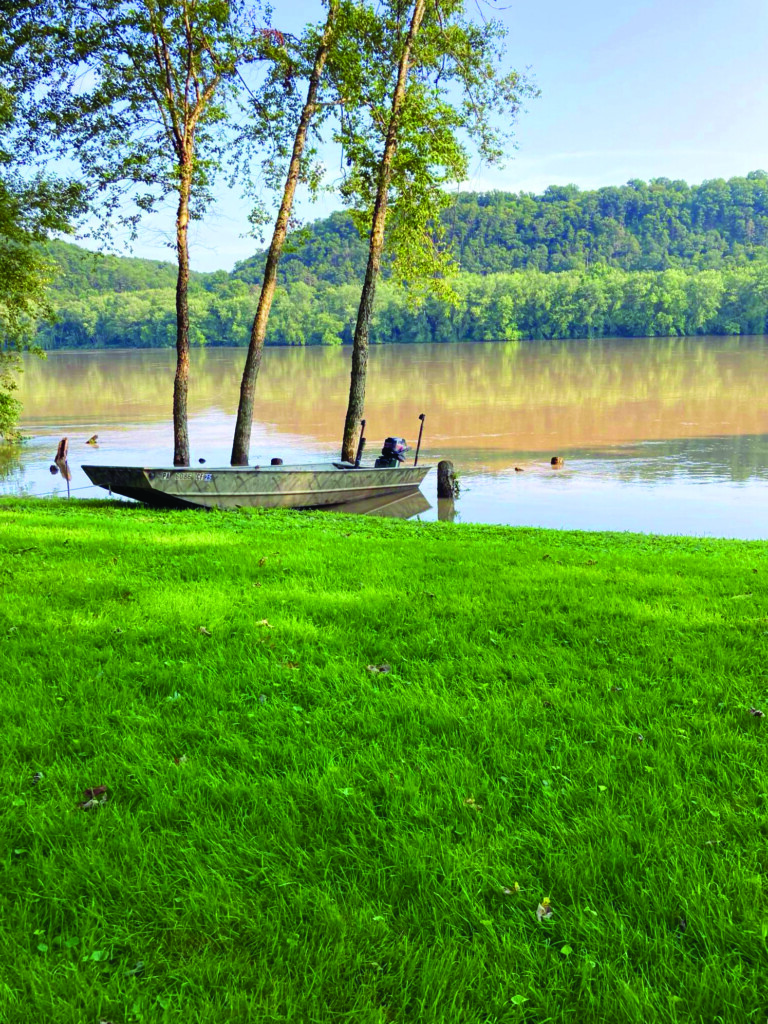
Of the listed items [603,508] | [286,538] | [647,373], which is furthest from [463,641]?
[647,373]

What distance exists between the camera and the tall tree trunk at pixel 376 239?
1666 centimetres

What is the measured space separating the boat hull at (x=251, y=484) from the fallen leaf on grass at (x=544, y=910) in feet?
39.1

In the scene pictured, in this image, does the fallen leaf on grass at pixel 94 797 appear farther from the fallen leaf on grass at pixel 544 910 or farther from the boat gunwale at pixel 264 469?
the boat gunwale at pixel 264 469

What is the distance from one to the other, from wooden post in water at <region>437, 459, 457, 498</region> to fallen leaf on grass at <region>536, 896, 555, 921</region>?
15587 millimetres

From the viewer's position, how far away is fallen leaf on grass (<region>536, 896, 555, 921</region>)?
240cm

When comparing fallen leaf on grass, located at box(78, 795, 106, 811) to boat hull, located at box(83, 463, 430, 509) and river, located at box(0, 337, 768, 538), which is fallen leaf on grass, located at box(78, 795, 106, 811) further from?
river, located at box(0, 337, 768, 538)

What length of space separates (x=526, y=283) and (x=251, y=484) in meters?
127

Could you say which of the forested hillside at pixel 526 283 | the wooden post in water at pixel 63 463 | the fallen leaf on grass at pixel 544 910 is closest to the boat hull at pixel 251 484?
the wooden post in water at pixel 63 463

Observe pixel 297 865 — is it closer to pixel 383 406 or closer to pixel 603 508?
pixel 603 508

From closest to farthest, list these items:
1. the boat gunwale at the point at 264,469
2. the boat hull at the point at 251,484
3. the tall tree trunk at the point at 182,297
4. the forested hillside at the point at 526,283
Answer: the boat gunwale at the point at 264,469, the boat hull at the point at 251,484, the tall tree trunk at the point at 182,297, the forested hillside at the point at 526,283

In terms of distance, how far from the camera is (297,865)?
8.82ft

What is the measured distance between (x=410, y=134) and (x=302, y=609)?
48.6ft

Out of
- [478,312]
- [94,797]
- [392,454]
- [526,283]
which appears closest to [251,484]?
[392,454]

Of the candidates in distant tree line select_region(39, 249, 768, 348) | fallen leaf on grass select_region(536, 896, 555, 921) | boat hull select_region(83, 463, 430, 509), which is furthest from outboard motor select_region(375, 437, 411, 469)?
distant tree line select_region(39, 249, 768, 348)
